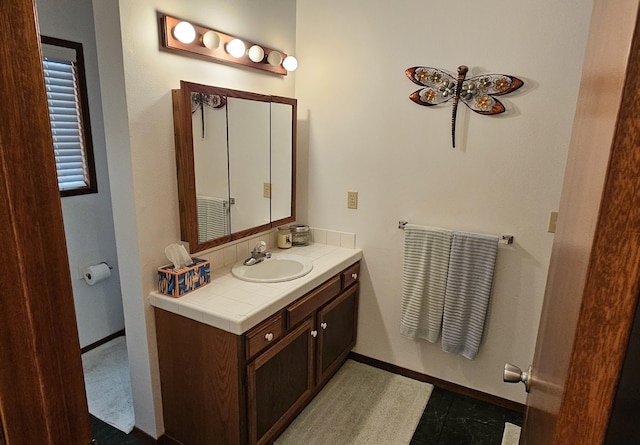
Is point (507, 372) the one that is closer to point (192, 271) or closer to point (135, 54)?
point (192, 271)

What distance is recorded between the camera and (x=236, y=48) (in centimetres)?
205

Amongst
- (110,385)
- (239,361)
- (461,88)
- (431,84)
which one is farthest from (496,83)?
(110,385)

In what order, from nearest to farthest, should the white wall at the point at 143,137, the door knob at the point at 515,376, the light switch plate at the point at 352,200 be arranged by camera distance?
the door knob at the point at 515,376 → the white wall at the point at 143,137 → the light switch plate at the point at 352,200

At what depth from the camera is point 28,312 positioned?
49cm

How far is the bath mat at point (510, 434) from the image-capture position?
209 cm

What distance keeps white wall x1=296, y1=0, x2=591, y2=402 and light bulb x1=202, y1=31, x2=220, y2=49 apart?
2.59 feet

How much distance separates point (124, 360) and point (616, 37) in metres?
3.07

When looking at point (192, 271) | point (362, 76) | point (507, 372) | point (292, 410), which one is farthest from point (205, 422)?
point (362, 76)

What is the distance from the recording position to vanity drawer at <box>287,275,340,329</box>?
6.45 ft

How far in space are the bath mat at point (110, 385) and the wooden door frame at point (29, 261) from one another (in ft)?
6.26

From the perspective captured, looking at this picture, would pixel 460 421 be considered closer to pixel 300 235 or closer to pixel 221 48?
pixel 300 235

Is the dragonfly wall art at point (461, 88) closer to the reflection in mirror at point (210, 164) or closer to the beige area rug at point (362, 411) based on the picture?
the reflection in mirror at point (210, 164)

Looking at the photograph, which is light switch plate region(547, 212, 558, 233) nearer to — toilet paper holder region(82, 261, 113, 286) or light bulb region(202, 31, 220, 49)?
light bulb region(202, 31, 220, 49)

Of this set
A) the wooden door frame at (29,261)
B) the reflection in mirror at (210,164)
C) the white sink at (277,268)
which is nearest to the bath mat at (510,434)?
the white sink at (277,268)
